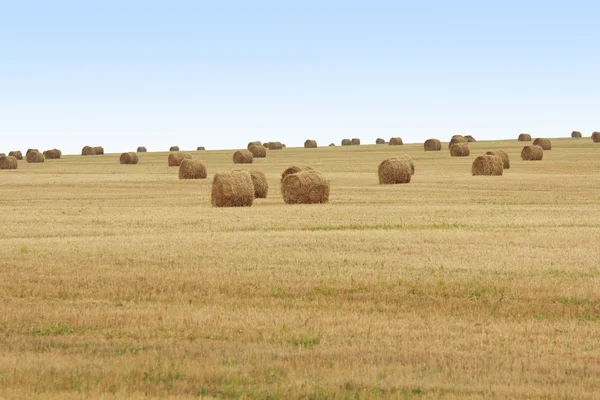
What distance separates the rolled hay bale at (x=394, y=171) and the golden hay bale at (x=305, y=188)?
36.4 feet

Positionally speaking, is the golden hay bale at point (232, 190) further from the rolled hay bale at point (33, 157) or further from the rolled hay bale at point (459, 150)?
the rolled hay bale at point (33, 157)

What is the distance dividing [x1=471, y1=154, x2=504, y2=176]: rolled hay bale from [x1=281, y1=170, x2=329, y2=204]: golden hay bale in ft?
58.3

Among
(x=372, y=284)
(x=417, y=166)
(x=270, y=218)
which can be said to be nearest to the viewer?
(x=372, y=284)

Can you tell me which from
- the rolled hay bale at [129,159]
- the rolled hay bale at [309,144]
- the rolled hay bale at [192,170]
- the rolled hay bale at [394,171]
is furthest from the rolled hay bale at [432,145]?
the rolled hay bale at [394,171]

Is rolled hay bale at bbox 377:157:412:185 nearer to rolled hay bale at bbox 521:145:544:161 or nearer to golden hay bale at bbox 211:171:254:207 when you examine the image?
golden hay bale at bbox 211:171:254:207

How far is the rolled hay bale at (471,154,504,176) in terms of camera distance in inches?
1896

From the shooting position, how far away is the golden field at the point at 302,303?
9.82m

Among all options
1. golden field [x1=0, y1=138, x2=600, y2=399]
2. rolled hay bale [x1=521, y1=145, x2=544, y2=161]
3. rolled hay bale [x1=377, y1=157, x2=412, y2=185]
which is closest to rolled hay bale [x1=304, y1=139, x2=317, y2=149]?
rolled hay bale [x1=521, y1=145, x2=544, y2=161]

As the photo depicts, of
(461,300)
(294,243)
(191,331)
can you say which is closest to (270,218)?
(294,243)

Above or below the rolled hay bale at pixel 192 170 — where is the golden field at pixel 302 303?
below

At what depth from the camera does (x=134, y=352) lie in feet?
36.4

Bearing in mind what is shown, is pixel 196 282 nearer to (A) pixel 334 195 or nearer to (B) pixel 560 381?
(B) pixel 560 381

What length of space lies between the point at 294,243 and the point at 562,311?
308 inches

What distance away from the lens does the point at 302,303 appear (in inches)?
559
